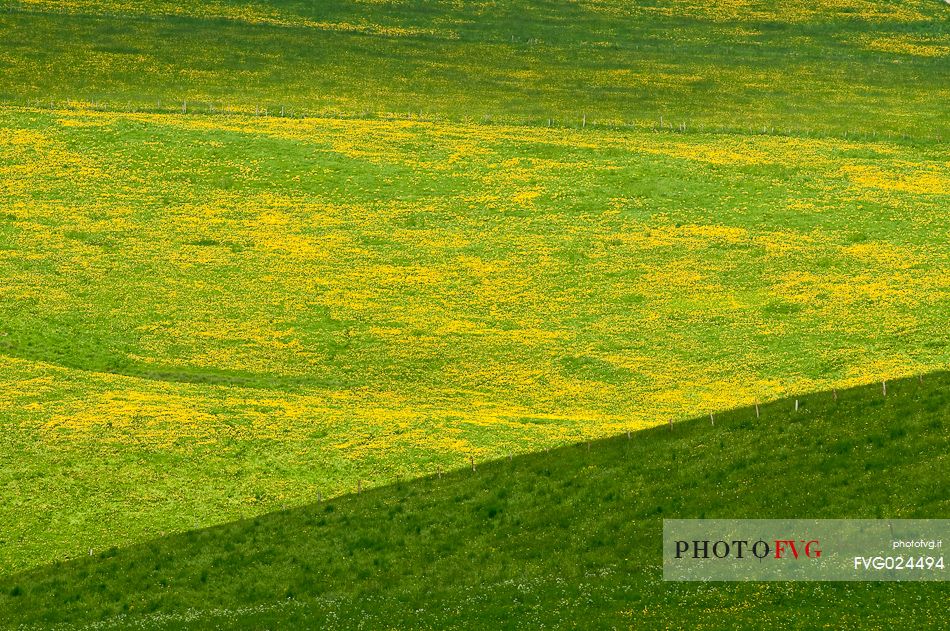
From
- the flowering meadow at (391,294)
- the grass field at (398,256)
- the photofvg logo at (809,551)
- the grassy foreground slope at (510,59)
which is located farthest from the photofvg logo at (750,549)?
the grassy foreground slope at (510,59)

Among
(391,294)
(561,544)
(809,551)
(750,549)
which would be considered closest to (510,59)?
(391,294)

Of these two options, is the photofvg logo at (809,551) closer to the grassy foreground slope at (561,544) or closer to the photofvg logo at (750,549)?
the photofvg logo at (750,549)

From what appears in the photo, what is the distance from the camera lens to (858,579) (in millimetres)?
35250

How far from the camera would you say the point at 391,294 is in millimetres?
72812

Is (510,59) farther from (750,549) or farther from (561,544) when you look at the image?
(750,549)

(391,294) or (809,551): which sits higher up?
(809,551)

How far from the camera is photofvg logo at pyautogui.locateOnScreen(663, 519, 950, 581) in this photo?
117 feet

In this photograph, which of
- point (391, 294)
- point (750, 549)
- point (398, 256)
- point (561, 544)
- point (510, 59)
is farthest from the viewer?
point (510, 59)

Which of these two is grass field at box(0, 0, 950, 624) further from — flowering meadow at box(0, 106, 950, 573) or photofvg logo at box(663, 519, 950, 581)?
photofvg logo at box(663, 519, 950, 581)

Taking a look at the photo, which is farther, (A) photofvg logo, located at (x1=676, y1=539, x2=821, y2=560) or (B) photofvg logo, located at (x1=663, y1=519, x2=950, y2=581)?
(A) photofvg logo, located at (x1=676, y1=539, x2=821, y2=560)

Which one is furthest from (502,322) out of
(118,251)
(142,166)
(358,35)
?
(358,35)

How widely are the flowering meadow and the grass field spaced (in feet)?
0.74

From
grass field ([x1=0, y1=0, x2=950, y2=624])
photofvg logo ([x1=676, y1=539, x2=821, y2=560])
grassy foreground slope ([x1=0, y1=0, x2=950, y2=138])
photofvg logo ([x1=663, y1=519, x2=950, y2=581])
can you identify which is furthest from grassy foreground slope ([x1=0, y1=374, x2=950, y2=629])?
grassy foreground slope ([x1=0, y1=0, x2=950, y2=138])

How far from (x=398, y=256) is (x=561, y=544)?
3828cm
